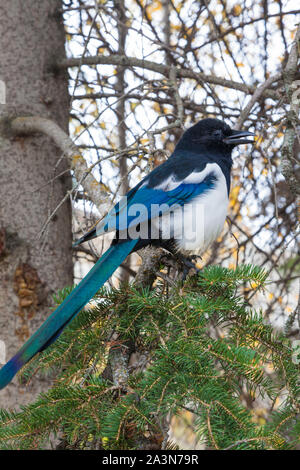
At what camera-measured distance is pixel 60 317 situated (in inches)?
62.2

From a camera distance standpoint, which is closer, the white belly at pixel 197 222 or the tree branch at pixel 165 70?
the white belly at pixel 197 222

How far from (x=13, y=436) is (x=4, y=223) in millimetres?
1412

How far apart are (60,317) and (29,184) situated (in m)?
1.22

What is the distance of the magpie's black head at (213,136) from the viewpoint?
2.53 metres

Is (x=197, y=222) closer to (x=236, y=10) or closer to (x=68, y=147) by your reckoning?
(x=68, y=147)

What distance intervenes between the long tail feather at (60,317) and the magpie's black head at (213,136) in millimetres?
935

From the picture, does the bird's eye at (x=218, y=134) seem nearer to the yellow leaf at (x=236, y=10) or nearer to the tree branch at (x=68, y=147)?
the tree branch at (x=68, y=147)

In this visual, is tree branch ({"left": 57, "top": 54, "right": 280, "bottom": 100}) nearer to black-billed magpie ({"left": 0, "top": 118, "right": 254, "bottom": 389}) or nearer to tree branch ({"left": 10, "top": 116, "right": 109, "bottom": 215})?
black-billed magpie ({"left": 0, "top": 118, "right": 254, "bottom": 389})

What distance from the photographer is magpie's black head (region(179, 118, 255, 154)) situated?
2.53 m

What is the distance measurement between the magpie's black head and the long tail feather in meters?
0.93

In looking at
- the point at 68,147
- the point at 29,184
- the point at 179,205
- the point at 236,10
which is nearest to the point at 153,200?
the point at 179,205

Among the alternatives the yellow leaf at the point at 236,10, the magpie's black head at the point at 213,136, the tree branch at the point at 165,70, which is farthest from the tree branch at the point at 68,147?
the yellow leaf at the point at 236,10

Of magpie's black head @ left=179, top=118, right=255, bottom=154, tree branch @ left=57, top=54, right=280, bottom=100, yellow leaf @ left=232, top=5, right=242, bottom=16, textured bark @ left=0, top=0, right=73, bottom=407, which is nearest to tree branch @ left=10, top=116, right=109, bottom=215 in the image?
textured bark @ left=0, top=0, right=73, bottom=407

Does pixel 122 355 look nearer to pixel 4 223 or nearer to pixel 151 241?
pixel 151 241
